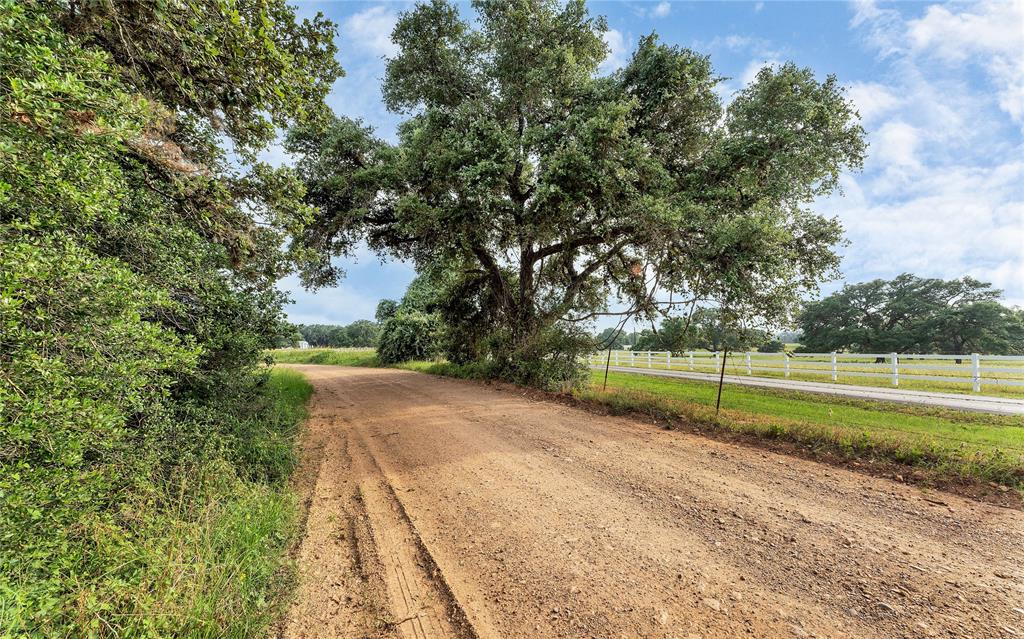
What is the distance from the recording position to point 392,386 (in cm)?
1214

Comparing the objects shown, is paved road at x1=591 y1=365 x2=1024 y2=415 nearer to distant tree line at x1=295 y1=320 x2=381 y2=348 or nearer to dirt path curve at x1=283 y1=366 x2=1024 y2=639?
dirt path curve at x1=283 y1=366 x2=1024 y2=639

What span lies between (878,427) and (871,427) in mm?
198

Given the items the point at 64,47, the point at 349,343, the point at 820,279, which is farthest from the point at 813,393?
the point at 349,343

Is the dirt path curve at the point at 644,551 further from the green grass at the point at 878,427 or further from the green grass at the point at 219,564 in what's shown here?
the green grass at the point at 878,427

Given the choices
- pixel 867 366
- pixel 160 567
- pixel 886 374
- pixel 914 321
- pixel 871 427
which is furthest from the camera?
pixel 914 321

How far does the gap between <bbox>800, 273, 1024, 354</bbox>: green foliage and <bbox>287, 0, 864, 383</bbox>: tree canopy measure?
29.1m

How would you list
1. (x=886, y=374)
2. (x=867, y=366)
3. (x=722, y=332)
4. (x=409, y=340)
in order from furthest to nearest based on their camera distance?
(x=409, y=340)
(x=867, y=366)
(x=886, y=374)
(x=722, y=332)

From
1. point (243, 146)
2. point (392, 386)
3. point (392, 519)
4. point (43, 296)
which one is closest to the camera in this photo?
point (43, 296)

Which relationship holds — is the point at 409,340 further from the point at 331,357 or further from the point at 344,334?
the point at 344,334

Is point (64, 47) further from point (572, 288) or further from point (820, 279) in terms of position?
point (820, 279)

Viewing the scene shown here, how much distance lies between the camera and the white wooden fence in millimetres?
10758

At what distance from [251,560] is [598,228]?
9.68m

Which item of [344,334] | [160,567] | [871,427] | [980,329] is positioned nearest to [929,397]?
[871,427]

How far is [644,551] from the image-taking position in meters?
2.75
